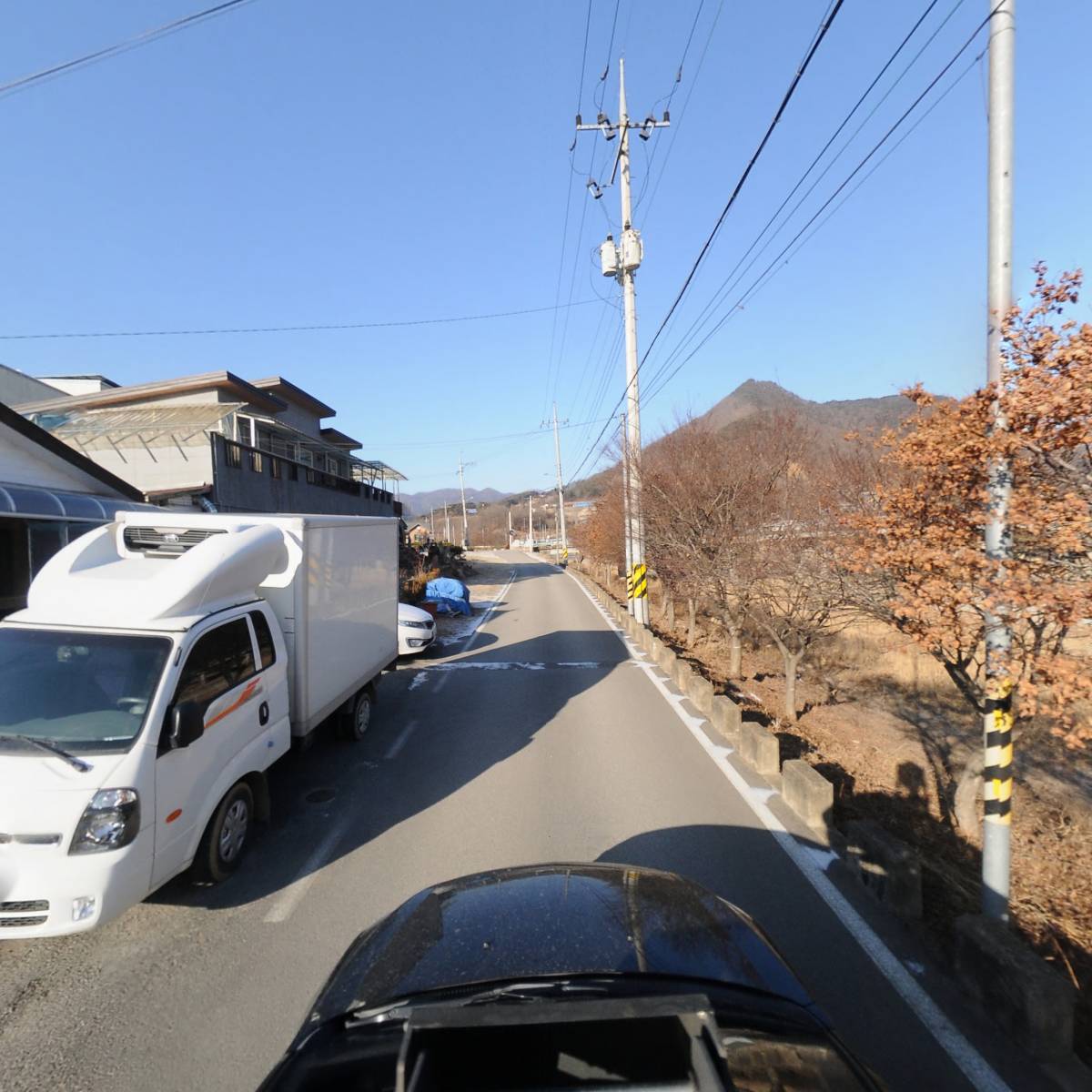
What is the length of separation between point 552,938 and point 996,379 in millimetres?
3535

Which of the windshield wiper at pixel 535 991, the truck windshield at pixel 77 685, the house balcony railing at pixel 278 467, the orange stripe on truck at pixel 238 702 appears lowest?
the windshield wiper at pixel 535 991

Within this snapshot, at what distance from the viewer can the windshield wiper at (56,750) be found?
138 inches

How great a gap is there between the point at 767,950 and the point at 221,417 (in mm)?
19705

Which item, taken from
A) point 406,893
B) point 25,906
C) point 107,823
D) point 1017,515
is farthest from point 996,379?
point 25,906

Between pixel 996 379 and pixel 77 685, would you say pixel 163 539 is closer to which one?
pixel 77 685

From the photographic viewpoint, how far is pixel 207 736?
4.27 meters

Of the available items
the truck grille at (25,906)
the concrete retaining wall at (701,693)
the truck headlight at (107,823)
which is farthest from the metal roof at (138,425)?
the truck grille at (25,906)

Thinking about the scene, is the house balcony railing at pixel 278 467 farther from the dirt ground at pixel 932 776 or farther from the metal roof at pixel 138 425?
the dirt ground at pixel 932 776

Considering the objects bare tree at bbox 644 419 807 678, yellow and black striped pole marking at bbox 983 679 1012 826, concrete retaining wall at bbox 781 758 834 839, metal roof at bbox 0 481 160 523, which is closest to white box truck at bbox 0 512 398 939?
metal roof at bbox 0 481 160 523

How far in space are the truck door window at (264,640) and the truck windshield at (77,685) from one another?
1.07 meters

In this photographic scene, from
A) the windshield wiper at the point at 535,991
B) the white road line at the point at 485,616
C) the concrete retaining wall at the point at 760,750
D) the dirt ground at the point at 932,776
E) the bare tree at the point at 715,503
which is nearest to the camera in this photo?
the windshield wiper at the point at 535,991

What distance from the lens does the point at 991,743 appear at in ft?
12.2

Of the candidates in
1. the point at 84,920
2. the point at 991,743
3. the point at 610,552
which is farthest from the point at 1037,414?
the point at 610,552

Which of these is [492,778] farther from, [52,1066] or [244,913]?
[52,1066]
